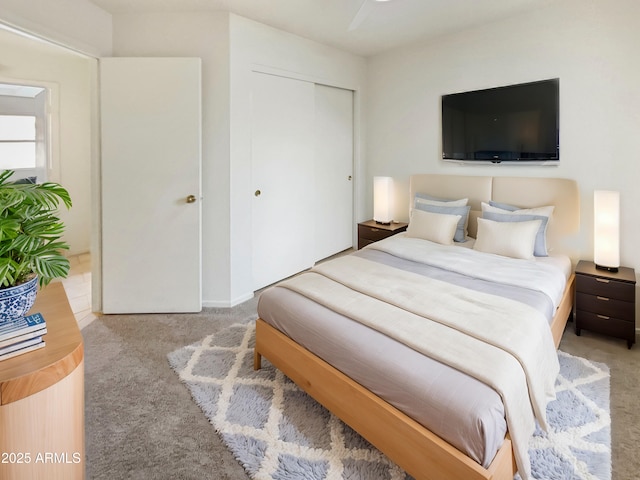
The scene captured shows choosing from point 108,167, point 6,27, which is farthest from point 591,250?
point 6,27

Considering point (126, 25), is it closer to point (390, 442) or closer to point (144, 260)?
point (144, 260)

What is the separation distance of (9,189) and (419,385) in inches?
63.1

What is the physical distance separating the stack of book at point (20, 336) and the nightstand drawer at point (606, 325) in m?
3.19

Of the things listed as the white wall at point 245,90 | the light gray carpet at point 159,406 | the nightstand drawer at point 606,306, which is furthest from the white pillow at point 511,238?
the white wall at point 245,90

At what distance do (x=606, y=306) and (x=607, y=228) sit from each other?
553mm

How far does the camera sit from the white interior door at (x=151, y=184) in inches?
117

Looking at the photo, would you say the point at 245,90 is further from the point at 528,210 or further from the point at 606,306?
the point at 606,306

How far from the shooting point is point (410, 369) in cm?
146

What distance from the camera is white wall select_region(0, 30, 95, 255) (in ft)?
13.9

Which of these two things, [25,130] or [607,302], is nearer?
[607,302]

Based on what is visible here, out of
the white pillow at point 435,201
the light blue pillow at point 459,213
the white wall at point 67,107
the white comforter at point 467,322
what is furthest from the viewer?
the white wall at point 67,107

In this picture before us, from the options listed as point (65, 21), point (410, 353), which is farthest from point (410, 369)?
point (65, 21)

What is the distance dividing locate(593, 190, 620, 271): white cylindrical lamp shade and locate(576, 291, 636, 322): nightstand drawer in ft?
0.86

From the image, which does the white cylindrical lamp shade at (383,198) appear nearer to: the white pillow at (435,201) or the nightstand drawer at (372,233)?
the nightstand drawer at (372,233)
